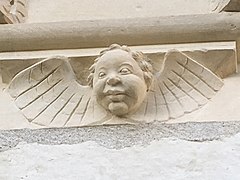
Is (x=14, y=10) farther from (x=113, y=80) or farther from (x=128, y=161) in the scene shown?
(x=128, y=161)

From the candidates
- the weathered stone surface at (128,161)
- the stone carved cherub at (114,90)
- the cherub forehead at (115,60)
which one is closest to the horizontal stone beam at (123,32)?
the stone carved cherub at (114,90)

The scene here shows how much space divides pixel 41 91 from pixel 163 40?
39 cm

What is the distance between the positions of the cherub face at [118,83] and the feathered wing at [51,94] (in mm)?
95

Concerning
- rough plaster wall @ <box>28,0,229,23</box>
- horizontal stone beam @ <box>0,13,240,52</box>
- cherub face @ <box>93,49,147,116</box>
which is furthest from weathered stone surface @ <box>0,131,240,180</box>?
rough plaster wall @ <box>28,0,229,23</box>

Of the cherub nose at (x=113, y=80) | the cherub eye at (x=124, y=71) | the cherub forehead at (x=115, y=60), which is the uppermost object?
the cherub forehead at (x=115, y=60)

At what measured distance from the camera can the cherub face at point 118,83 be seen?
2.60 meters

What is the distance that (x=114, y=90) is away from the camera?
8.50ft

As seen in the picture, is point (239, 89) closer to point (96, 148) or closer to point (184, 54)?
point (184, 54)

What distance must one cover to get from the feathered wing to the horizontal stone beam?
0.41ft

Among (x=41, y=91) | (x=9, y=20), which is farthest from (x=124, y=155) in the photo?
(x=9, y=20)

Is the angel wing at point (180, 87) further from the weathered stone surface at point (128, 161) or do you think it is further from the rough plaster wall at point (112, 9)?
the rough plaster wall at point (112, 9)

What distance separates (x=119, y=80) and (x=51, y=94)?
0.27 m

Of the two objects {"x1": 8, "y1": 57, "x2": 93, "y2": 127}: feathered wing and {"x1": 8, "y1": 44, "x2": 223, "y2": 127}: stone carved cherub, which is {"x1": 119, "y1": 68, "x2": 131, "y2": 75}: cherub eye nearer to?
{"x1": 8, "y1": 44, "x2": 223, "y2": 127}: stone carved cherub

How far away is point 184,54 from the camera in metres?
2.81
